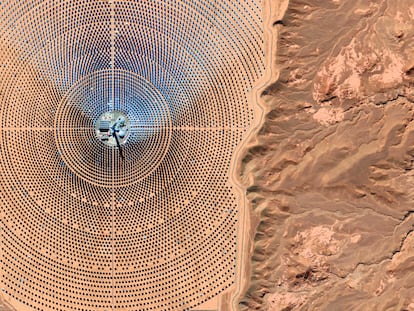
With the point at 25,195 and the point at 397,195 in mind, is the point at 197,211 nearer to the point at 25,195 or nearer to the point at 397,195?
the point at 25,195

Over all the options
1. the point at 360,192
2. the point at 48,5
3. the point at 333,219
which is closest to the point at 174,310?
the point at 333,219

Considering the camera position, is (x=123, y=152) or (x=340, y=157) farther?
(x=123, y=152)

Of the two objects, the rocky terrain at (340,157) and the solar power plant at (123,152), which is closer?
the rocky terrain at (340,157)

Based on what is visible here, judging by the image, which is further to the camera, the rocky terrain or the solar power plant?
the solar power plant
